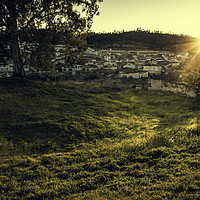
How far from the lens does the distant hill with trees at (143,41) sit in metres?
146

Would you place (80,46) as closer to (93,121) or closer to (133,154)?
(93,121)

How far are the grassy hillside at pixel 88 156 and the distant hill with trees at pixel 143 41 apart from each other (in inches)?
5362

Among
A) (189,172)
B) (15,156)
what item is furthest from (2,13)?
(189,172)

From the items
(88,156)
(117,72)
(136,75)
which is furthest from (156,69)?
(88,156)

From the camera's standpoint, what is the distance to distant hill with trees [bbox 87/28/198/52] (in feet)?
479

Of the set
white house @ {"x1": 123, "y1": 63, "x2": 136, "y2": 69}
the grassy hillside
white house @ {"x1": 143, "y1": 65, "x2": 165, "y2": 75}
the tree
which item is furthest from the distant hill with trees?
the grassy hillside

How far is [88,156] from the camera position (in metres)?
9.01

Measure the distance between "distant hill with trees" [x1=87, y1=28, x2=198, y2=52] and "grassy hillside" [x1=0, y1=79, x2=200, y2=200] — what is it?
136207 mm

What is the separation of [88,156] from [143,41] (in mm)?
157072

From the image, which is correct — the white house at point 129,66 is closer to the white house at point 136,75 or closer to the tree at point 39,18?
the white house at point 136,75

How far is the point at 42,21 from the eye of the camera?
21.5m

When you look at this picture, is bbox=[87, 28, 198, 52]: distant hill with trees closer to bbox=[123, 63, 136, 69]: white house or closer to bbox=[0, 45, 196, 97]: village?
bbox=[0, 45, 196, 97]: village

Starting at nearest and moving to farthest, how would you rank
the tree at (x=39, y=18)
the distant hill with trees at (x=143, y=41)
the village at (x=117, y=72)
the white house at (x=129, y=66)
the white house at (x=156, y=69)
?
the tree at (x=39, y=18) < the village at (x=117, y=72) < the white house at (x=156, y=69) < the white house at (x=129, y=66) < the distant hill with trees at (x=143, y=41)

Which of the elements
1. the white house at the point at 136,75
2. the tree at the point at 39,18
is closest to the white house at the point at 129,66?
the white house at the point at 136,75
